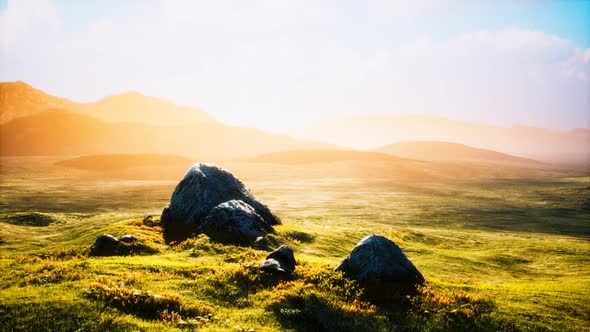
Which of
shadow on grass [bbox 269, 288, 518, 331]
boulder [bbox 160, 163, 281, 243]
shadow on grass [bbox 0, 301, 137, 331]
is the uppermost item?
boulder [bbox 160, 163, 281, 243]

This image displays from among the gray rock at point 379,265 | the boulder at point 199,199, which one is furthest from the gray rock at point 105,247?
the gray rock at point 379,265

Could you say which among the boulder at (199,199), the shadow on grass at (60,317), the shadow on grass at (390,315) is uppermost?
the boulder at (199,199)

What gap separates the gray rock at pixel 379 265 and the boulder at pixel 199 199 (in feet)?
60.3

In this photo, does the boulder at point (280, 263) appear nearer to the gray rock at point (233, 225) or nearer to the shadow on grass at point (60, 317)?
the shadow on grass at point (60, 317)

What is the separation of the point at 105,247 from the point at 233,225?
11.1 meters

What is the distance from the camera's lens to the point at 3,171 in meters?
176

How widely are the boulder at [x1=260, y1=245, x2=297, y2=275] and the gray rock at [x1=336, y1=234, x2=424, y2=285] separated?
317cm

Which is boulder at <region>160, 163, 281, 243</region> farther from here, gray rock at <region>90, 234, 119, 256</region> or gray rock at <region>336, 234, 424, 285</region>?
gray rock at <region>336, 234, 424, 285</region>

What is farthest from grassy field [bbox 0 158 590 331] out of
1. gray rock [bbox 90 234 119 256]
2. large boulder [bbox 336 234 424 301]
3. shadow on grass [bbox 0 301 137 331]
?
gray rock [bbox 90 234 119 256]

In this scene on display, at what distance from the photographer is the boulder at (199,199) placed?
133 feet

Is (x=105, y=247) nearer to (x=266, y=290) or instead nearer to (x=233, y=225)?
(x=233, y=225)

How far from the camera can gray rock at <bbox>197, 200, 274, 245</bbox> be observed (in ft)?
112

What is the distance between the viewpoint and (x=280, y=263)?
77.4 feet

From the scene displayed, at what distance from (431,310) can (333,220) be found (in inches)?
2131
